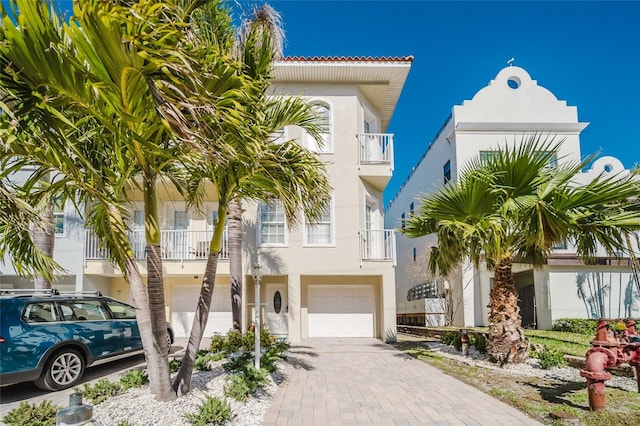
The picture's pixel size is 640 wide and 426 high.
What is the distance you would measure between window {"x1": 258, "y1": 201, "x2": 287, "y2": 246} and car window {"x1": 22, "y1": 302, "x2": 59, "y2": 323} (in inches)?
294

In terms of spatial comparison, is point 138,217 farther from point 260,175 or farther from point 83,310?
point 260,175

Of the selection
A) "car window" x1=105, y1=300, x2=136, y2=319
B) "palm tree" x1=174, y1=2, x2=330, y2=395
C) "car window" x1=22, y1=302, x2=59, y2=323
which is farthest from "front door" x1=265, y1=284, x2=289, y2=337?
"palm tree" x1=174, y1=2, x2=330, y2=395

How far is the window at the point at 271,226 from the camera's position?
15047 millimetres

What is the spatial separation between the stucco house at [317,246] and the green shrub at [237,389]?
7.37 metres

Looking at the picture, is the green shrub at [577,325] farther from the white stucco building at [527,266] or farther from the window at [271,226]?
the window at [271,226]

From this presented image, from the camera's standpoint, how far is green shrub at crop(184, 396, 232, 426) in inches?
209

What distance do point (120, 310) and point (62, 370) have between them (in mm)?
2121

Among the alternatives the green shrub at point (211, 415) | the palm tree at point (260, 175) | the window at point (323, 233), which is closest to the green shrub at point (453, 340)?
the window at point (323, 233)

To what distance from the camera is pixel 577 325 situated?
1617 centimetres

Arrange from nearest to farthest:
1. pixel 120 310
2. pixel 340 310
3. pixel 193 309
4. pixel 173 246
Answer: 1. pixel 120 310
2. pixel 173 246
3. pixel 340 310
4. pixel 193 309

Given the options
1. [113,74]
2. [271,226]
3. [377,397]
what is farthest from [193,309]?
[113,74]

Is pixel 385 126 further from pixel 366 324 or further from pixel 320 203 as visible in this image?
pixel 320 203

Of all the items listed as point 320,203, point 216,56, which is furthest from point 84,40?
point 320,203

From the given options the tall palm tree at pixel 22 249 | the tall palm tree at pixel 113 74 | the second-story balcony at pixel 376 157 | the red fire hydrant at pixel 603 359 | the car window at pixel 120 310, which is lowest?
the red fire hydrant at pixel 603 359
